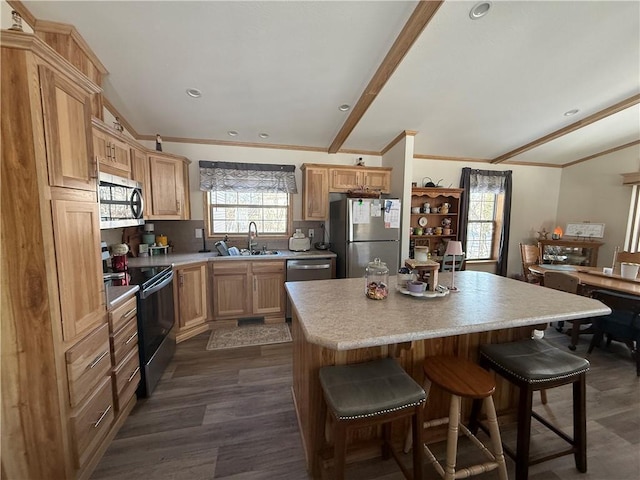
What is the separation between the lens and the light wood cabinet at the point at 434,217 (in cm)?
456

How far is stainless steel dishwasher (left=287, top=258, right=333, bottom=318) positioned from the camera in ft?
11.3

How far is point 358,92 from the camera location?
112 inches

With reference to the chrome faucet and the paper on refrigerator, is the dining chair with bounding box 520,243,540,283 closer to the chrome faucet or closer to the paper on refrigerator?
the paper on refrigerator

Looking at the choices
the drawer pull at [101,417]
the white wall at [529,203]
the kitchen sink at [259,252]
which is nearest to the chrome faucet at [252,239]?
the kitchen sink at [259,252]

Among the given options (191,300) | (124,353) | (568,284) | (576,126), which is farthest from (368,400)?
(576,126)

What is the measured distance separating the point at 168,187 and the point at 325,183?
6.89 feet

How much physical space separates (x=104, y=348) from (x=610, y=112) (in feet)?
19.7

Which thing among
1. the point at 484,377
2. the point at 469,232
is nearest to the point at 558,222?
the point at 469,232

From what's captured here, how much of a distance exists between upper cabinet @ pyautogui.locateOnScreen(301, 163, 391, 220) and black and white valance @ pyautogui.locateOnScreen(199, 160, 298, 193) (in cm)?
24

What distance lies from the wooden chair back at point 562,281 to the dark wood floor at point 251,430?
2.46ft

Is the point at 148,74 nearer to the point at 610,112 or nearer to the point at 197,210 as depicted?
the point at 197,210

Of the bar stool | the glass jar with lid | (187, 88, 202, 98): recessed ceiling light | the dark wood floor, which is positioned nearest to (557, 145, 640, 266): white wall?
the dark wood floor

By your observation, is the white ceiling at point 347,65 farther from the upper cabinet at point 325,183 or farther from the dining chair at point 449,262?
the dining chair at point 449,262

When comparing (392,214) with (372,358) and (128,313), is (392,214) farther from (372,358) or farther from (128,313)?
(128,313)
